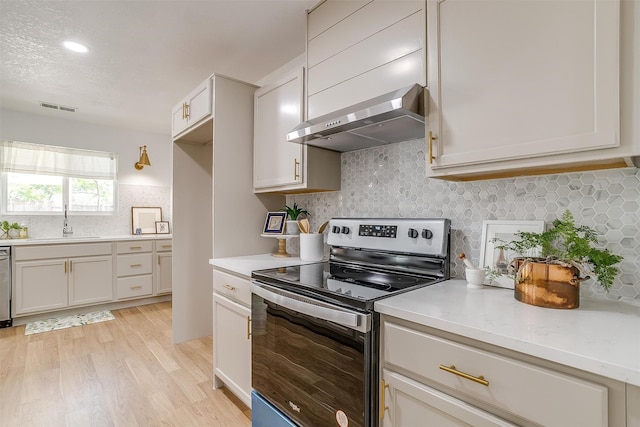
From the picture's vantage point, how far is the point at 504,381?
0.80 metres

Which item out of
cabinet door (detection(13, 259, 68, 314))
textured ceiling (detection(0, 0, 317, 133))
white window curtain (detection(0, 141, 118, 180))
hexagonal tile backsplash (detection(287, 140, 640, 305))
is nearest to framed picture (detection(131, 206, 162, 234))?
white window curtain (detection(0, 141, 118, 180))

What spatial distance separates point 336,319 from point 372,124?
0.91 m

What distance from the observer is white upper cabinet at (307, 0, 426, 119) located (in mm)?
1385

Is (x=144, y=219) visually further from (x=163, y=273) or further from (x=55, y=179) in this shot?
(x=55, y=179)

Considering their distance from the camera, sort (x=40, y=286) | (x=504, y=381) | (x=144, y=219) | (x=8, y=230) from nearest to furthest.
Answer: (x=504, y=381) → (x=40, y=286) → (x=8, y=230) → (x=144, y=219)

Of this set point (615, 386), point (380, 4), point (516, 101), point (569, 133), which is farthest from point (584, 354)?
point (380, 4)

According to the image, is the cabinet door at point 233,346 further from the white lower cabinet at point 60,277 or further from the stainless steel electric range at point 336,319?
the white lower cabinet at point 60,277

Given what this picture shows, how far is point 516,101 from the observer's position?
108 cm

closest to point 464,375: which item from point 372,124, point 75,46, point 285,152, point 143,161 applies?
point 372,124

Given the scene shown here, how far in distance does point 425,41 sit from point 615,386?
51.4 inches

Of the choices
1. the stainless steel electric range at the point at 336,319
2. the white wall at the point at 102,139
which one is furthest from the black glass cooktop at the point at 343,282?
the white wall at the point at 102,139

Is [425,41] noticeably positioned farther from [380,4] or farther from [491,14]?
[380,4]

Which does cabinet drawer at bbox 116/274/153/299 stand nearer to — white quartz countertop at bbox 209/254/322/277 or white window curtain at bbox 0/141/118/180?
white window curtain at bbox 0/141/118/180

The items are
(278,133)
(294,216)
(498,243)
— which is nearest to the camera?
(498,243)
